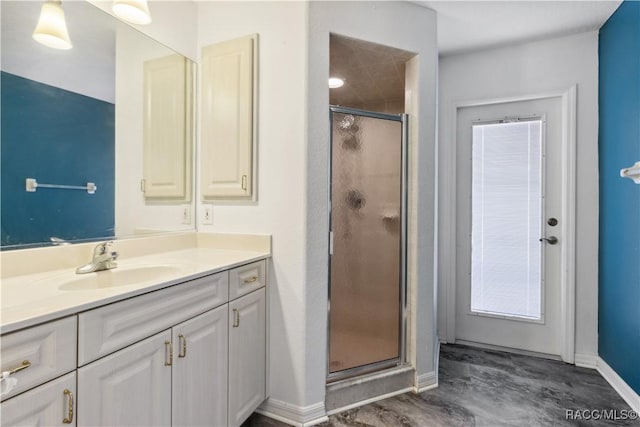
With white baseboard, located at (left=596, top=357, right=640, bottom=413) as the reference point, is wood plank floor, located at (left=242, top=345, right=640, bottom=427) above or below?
below

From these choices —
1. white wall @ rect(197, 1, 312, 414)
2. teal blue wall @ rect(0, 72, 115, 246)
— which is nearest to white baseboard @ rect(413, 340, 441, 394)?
white wall @ rect(197, 1, 312, 414)

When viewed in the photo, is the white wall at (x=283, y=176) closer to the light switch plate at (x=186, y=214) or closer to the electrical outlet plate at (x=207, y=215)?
the electrical outlet plate at (x=207, y=215)

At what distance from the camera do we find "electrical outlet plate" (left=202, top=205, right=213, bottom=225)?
6.23 ft

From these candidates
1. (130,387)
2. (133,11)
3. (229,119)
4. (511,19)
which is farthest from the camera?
(511,19)

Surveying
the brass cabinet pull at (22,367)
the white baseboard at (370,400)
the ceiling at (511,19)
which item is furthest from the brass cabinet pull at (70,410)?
the ceiling at (511,19)

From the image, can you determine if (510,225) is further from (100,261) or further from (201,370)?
(100,261)

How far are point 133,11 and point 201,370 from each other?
171 cm

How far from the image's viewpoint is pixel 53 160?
131cm

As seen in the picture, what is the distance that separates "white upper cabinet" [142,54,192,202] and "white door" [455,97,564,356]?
212 cm

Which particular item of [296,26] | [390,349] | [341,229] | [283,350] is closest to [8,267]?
[283,350]

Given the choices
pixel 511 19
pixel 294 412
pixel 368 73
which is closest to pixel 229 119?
pixel 368 73

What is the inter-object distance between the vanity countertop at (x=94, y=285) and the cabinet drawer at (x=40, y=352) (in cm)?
3

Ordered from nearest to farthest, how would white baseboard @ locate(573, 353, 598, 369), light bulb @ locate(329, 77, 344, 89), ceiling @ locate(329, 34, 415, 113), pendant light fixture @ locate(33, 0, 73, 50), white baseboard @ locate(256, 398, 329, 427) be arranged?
pendant light fixture @ locate(33, 0, 73, 50), white baseboard @ locate(256, 398, 329, 427), ceiling @ locate(329, 34, 415, 113), white baseboard @ locate(573, 353, 598, 369), light bulb @ locate(329, 77, 344, 89)

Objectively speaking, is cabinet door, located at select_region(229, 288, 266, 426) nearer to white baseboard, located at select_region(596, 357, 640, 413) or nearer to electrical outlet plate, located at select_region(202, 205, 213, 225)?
electrical outlet plate, located at select_region(202, 205, 213, 225)
